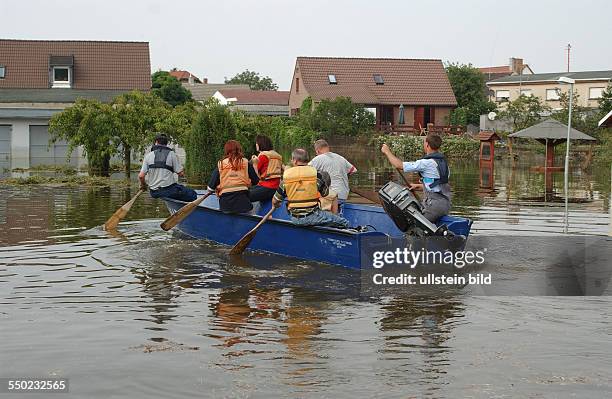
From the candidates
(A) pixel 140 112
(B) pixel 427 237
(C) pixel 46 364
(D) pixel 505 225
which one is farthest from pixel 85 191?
(C) pixel 46 364

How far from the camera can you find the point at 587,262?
13062 mm

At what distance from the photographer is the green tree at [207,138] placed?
28.5 meters

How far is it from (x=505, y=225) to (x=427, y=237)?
6716mm

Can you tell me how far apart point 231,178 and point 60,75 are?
40.5m

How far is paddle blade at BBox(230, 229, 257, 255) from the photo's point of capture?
1345 centimetres

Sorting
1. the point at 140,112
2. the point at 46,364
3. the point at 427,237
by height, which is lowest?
the point at 46,364

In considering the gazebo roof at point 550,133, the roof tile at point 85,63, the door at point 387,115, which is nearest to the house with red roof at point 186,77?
the door at point 387,115

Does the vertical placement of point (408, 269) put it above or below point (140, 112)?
below

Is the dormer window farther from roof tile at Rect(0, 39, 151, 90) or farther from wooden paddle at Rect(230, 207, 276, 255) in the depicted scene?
wooden paddle at Rect(230, 207, 276, 255)

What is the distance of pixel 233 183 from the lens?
567 inches

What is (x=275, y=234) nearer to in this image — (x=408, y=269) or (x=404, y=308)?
(x=408, y=269)

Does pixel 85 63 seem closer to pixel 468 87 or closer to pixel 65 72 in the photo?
pixel 65 72

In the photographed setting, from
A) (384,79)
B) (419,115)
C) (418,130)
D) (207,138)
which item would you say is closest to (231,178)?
(207,138)

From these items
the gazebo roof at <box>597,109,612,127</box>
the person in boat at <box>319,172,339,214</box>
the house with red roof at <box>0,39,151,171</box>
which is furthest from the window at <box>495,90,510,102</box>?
the person in boat at <box>319,172,339,214</box>
